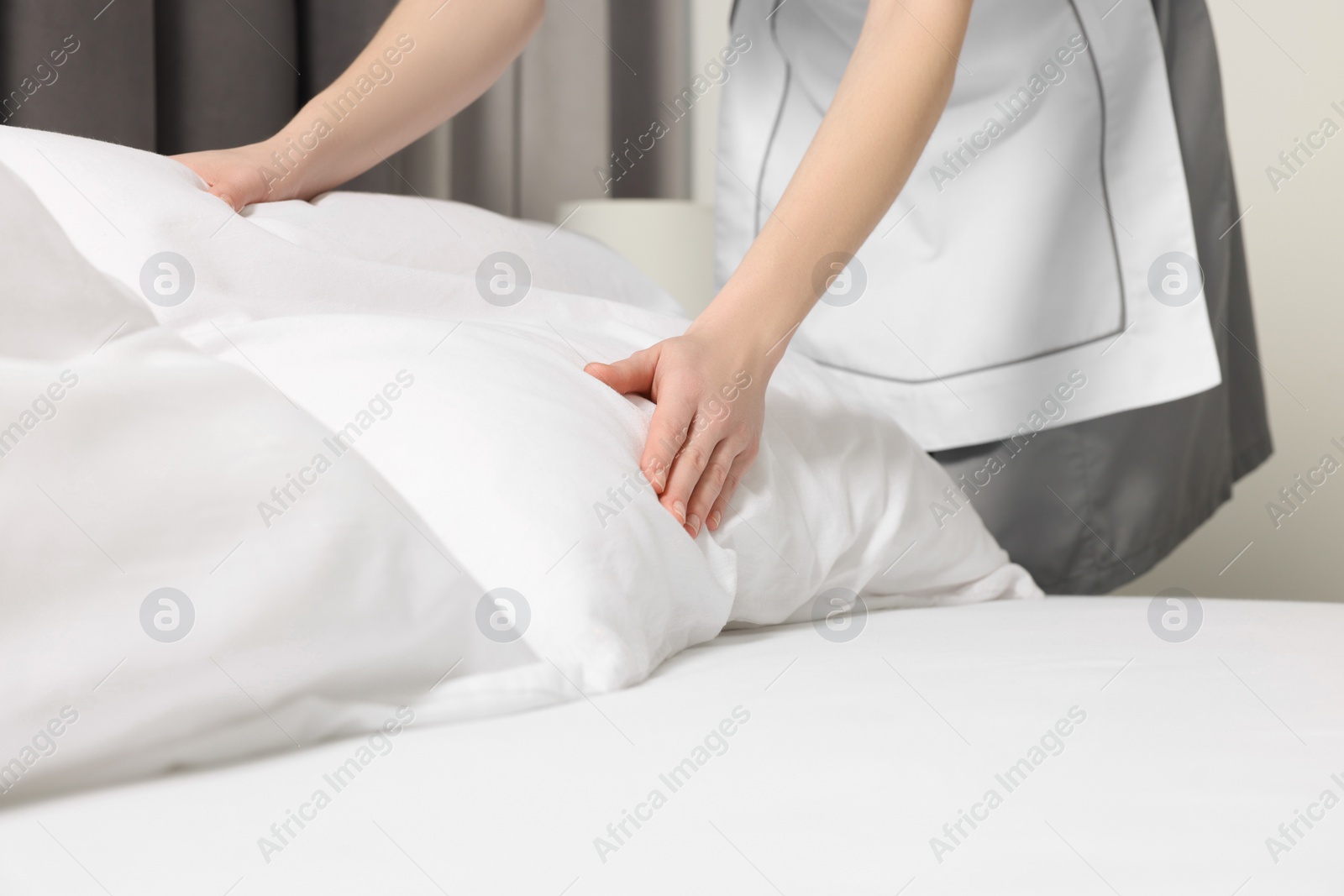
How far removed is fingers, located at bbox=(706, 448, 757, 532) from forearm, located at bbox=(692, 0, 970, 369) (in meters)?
0.08

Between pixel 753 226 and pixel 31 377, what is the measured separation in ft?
3.38

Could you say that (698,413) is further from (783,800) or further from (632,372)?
(783,800)

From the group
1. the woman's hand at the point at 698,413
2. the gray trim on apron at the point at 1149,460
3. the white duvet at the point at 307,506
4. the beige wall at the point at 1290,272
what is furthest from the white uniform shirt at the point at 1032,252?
the beige wall at the point at 1290,272

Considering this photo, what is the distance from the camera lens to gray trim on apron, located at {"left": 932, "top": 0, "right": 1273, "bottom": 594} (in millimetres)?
1147

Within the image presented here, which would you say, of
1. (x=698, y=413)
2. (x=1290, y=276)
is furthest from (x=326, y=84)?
(x=1290, y=276)

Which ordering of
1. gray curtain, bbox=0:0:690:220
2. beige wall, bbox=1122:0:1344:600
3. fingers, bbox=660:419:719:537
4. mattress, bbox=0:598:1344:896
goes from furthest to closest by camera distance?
beige wall, bbox=1122:0:1344:600, gray curtain, bbox=0:0:690:220, fingers, bbox=660:419:719:537, mattress, bbox=0:598:1344:896

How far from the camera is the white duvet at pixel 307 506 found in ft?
1.21

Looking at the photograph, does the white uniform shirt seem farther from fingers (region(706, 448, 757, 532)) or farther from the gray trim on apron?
fingers (region(706, 448, 757, 532))

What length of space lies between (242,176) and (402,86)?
232 mm

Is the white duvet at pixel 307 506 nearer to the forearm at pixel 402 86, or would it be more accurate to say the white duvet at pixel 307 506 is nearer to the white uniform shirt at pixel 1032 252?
the forearm at pixel 402 86

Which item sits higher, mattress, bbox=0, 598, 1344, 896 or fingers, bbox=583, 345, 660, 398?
fingers, bbox=583, 345, 660, 398

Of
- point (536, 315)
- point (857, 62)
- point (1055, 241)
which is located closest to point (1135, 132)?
point (1055, 241)

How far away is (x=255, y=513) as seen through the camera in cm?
41

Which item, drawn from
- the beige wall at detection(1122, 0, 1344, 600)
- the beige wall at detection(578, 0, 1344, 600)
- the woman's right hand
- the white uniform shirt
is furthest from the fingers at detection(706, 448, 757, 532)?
the beige wall at detection(1122, 0, 1344, 600)
